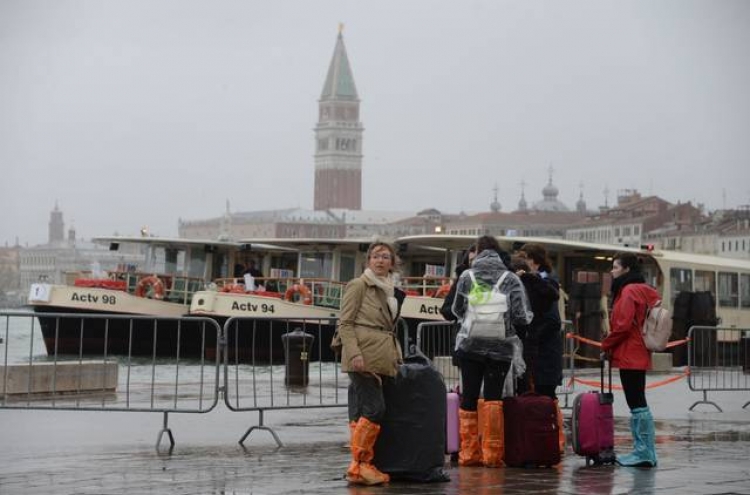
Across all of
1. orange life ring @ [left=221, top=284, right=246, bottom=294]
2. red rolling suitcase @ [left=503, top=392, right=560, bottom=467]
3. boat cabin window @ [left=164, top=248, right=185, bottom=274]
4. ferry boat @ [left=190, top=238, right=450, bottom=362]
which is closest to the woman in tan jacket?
red rolling suitcase @ [left=503, top=392, right=560, bottom=467]

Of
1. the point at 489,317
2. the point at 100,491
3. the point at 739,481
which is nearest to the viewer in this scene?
the point at 100,491

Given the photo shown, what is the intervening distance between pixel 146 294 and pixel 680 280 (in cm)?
1339

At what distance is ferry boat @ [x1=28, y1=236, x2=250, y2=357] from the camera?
37125mm

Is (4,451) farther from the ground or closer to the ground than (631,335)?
closer to the ground

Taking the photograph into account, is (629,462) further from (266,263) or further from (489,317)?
(266,263)

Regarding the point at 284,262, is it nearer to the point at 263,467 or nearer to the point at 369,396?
the point at 263,467

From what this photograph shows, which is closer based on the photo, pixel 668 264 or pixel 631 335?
pixel 631 335

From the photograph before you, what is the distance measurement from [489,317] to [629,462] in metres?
1.34

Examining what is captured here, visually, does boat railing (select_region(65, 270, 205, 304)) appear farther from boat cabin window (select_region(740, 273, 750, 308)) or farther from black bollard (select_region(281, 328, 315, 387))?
black bollard (select_region(281, 328, 315, 387))

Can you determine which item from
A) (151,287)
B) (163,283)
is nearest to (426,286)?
(151,287)

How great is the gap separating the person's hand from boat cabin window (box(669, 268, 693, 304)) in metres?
25.3

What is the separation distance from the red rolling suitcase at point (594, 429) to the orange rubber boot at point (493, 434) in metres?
0.59

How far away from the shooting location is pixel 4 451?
11.4 metres

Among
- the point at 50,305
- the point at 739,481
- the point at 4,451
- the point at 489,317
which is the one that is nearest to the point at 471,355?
the point at 489,317
